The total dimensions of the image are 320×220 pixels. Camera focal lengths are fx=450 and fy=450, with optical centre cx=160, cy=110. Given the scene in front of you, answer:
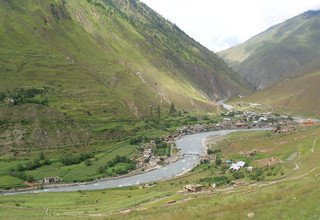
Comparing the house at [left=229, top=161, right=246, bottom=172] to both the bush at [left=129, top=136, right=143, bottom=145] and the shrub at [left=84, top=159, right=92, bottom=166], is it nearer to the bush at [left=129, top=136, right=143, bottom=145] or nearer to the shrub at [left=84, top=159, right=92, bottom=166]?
the shrub at [left=84, top=159, right=92, bottom=166]

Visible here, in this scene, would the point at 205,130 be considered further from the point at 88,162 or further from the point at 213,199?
the point at 213,199

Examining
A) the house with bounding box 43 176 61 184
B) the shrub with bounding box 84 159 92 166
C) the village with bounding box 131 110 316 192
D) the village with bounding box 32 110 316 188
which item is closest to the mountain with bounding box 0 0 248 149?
the shrub with bounding box 84 159 92 166

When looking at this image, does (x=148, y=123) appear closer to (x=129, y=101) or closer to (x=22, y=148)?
(x=129, y=101)

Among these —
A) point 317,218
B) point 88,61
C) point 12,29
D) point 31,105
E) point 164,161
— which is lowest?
point 164,161

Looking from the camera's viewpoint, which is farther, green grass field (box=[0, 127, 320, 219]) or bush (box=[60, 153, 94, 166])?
bush (box=[60, 153, 94, 166])

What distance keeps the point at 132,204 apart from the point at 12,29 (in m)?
136

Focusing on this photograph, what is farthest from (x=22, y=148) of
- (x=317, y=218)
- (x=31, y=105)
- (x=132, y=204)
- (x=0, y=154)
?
(x=317, y=218)

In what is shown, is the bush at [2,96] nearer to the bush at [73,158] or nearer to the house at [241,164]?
the bush at [73,158]

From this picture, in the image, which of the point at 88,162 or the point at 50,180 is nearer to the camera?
the point at 50,180

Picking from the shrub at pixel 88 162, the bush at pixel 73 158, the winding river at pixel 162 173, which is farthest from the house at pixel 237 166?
the bush at pixel 73 158

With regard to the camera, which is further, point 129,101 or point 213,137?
point 129,101

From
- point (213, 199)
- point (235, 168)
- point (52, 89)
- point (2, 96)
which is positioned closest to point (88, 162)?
point (2, 96)

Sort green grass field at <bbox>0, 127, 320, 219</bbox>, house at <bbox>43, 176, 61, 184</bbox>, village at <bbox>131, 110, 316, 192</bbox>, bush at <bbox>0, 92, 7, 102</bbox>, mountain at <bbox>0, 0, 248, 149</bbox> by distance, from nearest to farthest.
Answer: green grass field at <bbox>0, 127, 320, 219</bbox>
village at <bbox>131, 110, 316, 192</bbox>
house at <bbox>43, 176, 61, 184</bbox>
mountain at <bbox>0, 0, 248, 149</bbox>
bush at <bbox>0, 92, 7, 102</bbox>

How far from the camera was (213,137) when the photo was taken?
15450 cm
